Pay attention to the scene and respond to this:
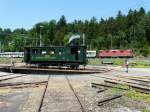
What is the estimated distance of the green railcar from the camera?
43.8 metres

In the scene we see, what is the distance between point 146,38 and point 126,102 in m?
181

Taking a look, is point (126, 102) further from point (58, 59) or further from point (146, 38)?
point (146, 38)

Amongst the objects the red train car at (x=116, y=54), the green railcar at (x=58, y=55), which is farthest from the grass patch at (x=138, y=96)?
the red train car at (x=116, y=54)

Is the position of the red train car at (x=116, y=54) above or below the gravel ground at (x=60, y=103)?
above

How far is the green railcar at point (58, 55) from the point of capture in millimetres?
43781

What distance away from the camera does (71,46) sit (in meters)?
44.2

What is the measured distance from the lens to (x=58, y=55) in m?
44.9

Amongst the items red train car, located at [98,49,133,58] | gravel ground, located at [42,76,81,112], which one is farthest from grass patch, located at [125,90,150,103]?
red train car, located at [98,49,133,58]

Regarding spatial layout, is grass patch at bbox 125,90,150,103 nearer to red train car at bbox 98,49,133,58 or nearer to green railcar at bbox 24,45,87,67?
green railcar at bbox 24,45,87,67

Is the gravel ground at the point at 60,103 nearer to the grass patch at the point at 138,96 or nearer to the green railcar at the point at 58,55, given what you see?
the grass patch at the point at 138,96

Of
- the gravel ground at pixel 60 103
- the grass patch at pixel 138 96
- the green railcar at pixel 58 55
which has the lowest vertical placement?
the gravel ground at pixel 60 103

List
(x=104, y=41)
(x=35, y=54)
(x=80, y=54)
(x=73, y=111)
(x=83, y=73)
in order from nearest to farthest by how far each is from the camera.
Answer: (x=73, y=111) → (x=83, y=73) → (x=80, y=54) → (x=35, y=54) → (x=104, y=41)

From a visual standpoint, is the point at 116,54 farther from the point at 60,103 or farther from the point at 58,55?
the point at 60,103

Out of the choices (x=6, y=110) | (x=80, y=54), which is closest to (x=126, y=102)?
(x=6, y=110)
